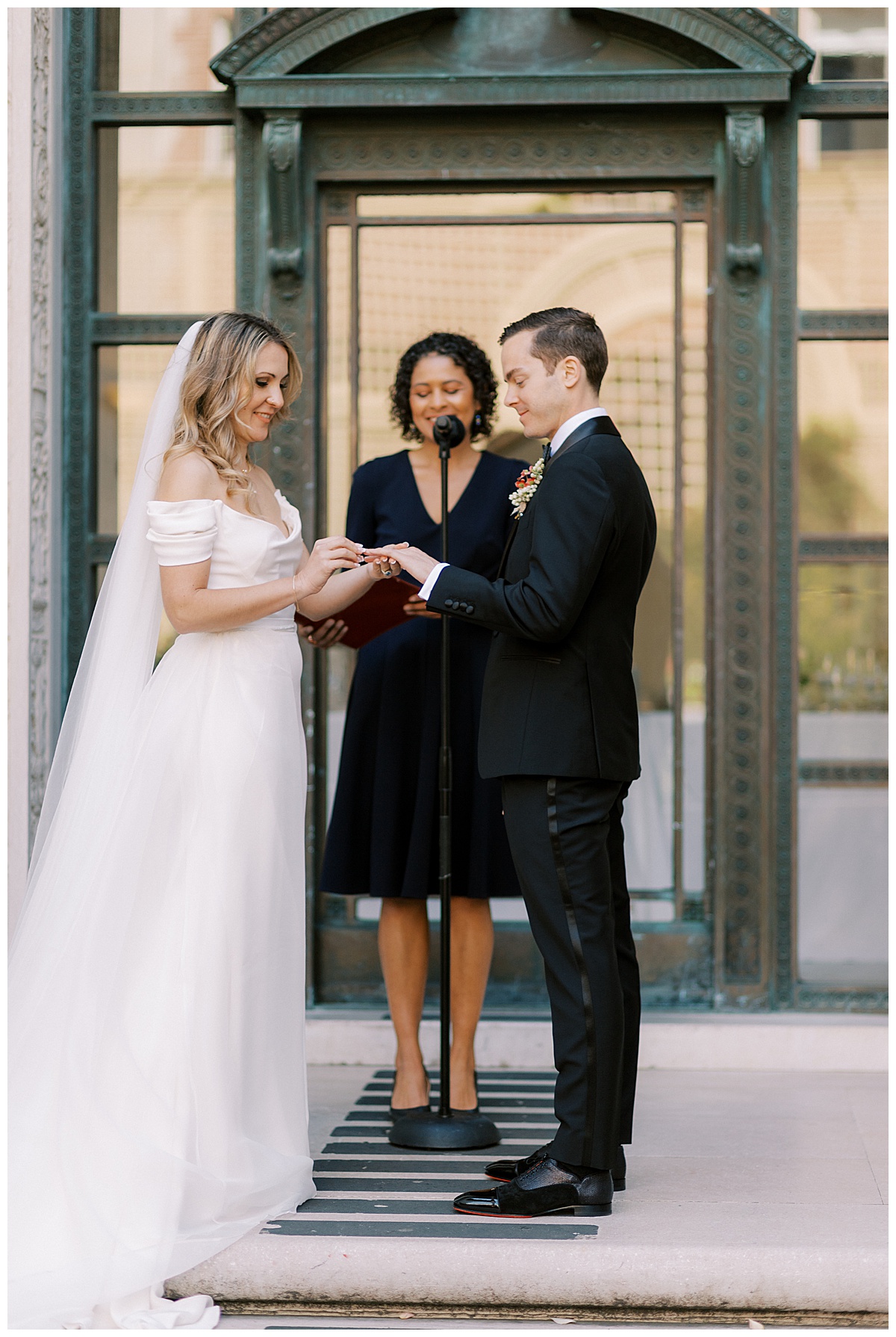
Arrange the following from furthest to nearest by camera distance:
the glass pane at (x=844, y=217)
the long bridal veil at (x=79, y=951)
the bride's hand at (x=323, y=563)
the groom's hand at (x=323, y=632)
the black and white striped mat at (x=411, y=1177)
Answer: the glass pane at (x=844, y=217) < the groom's hand at (x=323, y=632) < the bride's hand at (x=323, y=563) < the black and white striped mat at (x=411, y=1177) < the long bridal veil at (x=79, y=951)

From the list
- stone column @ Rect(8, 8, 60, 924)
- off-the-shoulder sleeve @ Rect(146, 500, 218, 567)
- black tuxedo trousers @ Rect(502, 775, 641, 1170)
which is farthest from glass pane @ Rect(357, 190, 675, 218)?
black tuxedo trousers @ Rect(502, 775, 641, 1170)

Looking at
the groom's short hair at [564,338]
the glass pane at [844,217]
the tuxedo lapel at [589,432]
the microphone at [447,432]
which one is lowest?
the tuxedo lapel at [589,432]

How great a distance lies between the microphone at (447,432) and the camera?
149 inches

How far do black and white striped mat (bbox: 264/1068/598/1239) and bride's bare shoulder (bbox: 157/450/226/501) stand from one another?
1.63 metres

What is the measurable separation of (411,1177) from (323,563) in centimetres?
152

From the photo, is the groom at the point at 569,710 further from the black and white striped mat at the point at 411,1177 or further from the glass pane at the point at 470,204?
the glass pane at the point at 470,204

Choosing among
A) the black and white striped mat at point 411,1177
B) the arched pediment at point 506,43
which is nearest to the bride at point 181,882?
the black and white striped mat at point 411,1177

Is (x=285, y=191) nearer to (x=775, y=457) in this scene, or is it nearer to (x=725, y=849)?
(x=775, y=457)

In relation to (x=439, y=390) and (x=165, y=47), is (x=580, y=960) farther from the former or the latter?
(x=165, y=47)

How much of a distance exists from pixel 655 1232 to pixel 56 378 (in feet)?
11.0

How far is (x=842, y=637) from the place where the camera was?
4992 mm

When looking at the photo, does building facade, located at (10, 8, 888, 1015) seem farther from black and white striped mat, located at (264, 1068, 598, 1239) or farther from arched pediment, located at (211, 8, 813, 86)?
black and white striped mat, located at (264, 1068, 598, 1239)

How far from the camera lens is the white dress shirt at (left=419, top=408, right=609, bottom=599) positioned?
325 cm

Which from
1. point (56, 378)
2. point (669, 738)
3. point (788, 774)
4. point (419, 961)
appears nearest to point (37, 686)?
point (56, 378)
